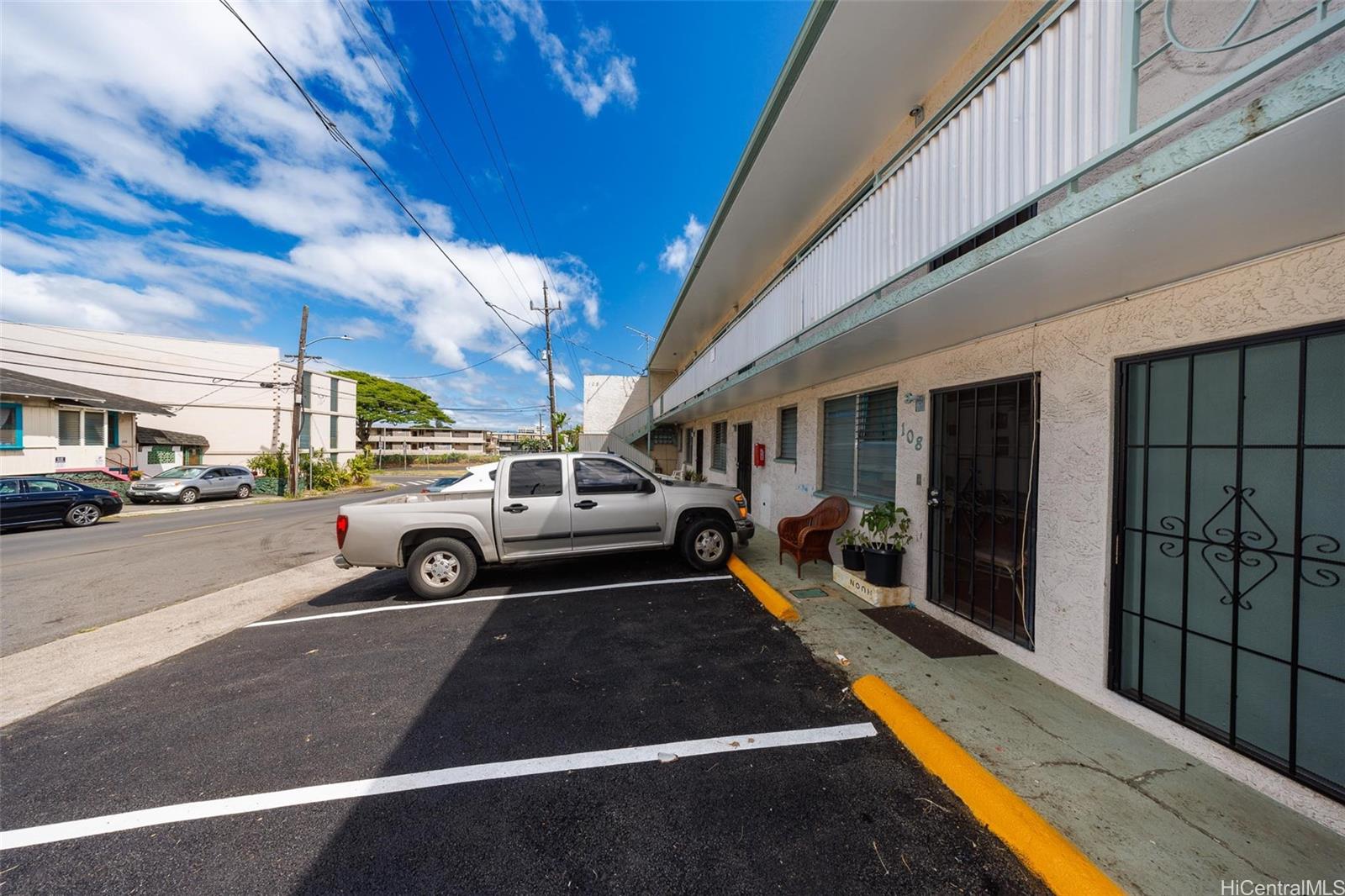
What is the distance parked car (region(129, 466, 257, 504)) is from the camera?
56.8 ft

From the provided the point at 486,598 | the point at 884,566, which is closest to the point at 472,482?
the point at 486,598

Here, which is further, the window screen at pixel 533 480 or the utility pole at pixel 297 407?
the utility pole at pixel 297 407

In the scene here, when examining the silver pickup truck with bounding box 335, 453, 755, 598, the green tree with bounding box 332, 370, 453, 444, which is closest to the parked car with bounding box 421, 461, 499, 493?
the silver pickup truck with bounding box 335, 453, 755, 598

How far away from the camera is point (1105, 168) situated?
3023 mm

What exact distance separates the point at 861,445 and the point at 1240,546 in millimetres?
3590

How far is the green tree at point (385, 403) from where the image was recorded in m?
48.5

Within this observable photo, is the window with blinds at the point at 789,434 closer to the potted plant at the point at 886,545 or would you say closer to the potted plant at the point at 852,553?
the potted plant at the point at 852,553

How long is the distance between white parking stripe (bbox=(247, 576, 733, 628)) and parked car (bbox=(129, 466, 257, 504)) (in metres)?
19.8

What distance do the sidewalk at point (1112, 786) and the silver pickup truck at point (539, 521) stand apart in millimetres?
2808

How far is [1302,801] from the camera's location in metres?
2.10

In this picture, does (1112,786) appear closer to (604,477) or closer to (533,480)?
(604,477)

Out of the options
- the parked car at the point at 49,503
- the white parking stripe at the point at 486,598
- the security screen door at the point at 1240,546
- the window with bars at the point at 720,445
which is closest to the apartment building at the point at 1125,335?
the security screen door at the point at 1240,546

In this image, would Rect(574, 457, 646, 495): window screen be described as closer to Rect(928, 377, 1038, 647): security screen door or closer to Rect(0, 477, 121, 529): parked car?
Rect(928, 377, 1038, 647): security screen door

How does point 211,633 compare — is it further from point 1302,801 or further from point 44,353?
point 44,353
